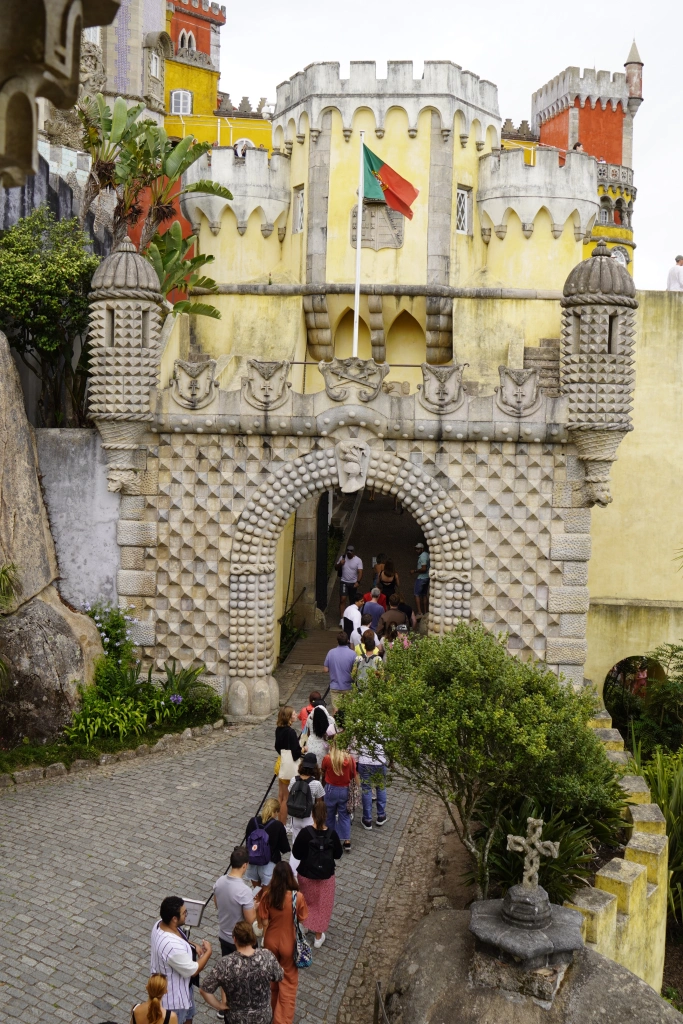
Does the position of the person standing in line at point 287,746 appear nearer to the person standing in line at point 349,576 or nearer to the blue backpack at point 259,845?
the blue backpack at point 259,845

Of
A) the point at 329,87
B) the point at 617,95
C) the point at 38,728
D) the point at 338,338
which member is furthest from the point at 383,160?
the point at 617,95

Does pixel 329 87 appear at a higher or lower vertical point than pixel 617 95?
lower

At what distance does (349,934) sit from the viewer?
486 inches

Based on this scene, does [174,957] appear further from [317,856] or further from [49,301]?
[49,301]

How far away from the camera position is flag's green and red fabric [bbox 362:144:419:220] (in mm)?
20750

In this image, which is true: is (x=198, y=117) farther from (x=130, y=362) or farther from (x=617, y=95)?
(x=130, y=362)

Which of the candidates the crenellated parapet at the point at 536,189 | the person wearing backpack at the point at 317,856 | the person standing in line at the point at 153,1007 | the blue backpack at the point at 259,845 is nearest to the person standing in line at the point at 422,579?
the crenellated parapet at the point at 536,189

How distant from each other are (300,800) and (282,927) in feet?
8.07

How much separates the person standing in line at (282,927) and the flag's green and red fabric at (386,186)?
46.8ft

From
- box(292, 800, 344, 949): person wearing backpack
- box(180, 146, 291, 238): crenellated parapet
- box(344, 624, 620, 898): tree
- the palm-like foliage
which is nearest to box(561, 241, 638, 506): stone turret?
box(344, 624, 620, 898): tree

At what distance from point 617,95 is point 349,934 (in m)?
47.1

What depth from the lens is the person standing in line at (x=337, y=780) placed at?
13.1 meters

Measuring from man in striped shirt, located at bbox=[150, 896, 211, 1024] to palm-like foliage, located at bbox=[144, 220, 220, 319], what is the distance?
48.2ft

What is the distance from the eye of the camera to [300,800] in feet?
39.5
